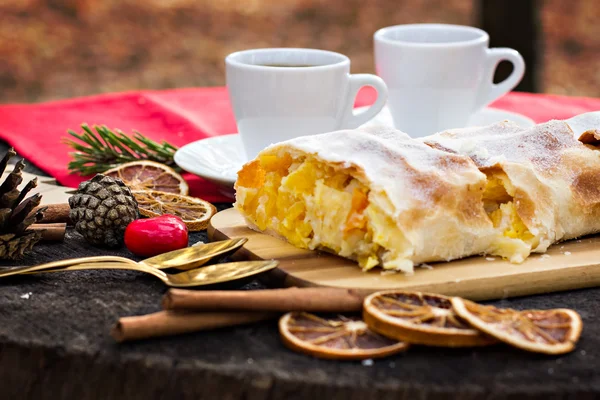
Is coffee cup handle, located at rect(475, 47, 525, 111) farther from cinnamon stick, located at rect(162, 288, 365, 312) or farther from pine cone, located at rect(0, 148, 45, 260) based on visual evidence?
pine cone, located at rect(0, 148, 45, 260)

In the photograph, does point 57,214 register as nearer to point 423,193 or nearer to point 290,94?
point 290,94

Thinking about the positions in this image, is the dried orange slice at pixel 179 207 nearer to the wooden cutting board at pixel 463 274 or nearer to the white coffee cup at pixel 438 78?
the wooden cutting board at pixel 463 274

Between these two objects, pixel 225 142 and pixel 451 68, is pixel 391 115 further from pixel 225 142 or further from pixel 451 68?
pixel 225 142

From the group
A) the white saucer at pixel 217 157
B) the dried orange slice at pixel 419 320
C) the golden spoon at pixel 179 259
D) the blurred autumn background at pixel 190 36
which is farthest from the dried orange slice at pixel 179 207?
the blurred autumn background at pixel 190 36

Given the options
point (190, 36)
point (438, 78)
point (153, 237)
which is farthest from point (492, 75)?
point (190, 36)

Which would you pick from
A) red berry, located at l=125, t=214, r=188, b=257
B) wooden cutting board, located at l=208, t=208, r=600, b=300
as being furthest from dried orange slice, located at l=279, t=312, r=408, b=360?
red berry, located at l=125, t=214, r=188, b=257
